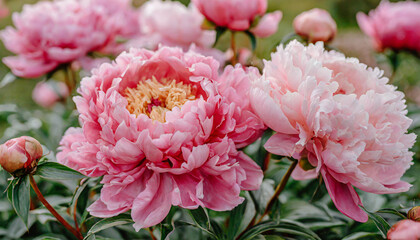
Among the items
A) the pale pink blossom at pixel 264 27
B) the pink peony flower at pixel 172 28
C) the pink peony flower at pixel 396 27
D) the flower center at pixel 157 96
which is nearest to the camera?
the flower center at pixel 157 96

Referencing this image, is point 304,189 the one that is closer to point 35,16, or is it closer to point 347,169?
point 347,169

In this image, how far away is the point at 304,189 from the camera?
100 cm

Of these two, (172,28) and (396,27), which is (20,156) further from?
(396,27)

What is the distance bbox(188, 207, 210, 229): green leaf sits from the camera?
22.7 inches

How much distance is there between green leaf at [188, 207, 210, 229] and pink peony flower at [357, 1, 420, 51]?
914 millimetres

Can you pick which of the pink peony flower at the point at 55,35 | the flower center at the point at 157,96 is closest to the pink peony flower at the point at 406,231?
the flower center at the point at 157,96

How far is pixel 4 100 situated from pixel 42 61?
152cm

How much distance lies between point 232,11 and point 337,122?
0.38m

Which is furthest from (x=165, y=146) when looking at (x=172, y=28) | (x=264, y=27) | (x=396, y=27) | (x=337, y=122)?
(x=396, y=27)

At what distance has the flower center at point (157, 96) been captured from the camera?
614 mm

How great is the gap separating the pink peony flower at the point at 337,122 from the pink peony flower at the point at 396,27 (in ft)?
2.27

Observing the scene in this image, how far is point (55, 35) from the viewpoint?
37.5 inches

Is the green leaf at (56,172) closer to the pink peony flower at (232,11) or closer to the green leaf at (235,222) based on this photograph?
the green leaf at (235,222)

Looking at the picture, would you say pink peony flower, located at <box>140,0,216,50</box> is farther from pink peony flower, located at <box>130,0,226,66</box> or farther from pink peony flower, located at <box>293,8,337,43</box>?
pink peony flower, located at <box>293,8,337,43</box>
